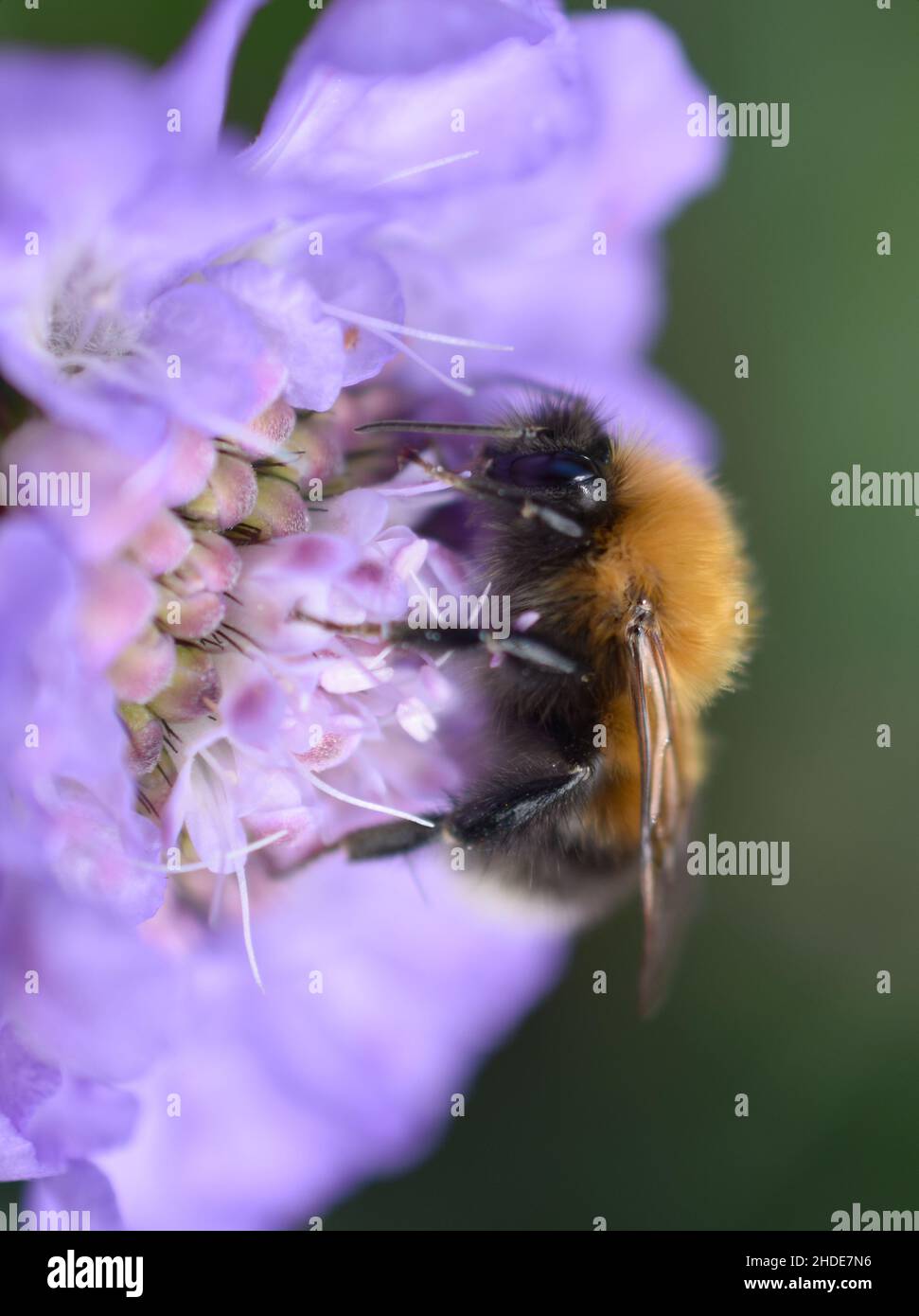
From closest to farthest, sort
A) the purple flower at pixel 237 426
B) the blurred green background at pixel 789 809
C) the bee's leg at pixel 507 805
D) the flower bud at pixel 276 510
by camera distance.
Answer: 1. the purple flower at pixel 237 426
2. the flower bud at pixel 276 510
3. the bee's leg at pixel 507 805
4. the blurred green background at pixel 789 809

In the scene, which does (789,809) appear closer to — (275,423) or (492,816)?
(492,816)

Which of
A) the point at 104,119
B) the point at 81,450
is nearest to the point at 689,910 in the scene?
the point at 81,450

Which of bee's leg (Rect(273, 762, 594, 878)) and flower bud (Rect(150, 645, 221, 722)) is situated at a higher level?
flower bud (Rect(150, 645, 221, 722))
